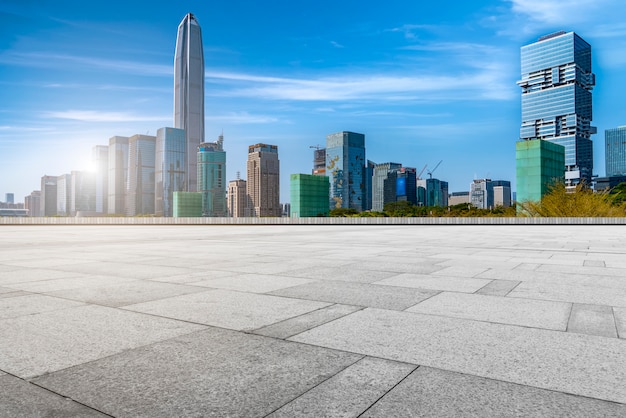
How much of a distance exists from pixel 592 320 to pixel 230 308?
4.27 m

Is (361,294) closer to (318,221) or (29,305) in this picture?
(29,305)

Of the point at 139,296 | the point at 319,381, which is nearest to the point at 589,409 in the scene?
the point at 319,381

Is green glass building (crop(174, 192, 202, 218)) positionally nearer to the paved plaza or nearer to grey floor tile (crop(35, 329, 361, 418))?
the paved plaza

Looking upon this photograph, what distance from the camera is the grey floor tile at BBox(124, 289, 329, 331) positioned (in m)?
5.22

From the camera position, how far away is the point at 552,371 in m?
3.56

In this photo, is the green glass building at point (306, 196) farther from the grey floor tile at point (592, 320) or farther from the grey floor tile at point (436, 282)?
the grey floor tile at point (592, 320)

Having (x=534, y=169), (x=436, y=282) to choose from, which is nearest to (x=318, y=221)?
(x=534, y=169)

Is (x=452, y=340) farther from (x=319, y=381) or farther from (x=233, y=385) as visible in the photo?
(x=233, y=385)

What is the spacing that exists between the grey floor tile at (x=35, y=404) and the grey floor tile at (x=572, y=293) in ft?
19.0

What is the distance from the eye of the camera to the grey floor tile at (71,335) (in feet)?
12.7

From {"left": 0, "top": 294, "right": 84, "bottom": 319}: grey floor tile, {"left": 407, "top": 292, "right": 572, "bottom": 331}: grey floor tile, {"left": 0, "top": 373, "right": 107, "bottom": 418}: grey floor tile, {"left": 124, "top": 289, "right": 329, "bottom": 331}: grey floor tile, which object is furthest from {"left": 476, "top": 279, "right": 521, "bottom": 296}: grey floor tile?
{"left": 0, "top": 294, "right": 84, "bottom": 319}: grey floor tile

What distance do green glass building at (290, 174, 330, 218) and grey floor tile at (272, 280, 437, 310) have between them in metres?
79.1

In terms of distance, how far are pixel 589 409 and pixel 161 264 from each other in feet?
31.2

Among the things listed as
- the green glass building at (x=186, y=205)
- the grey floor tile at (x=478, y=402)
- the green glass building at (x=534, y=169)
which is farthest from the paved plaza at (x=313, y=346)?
the green glass building at (x=186, y=205)
